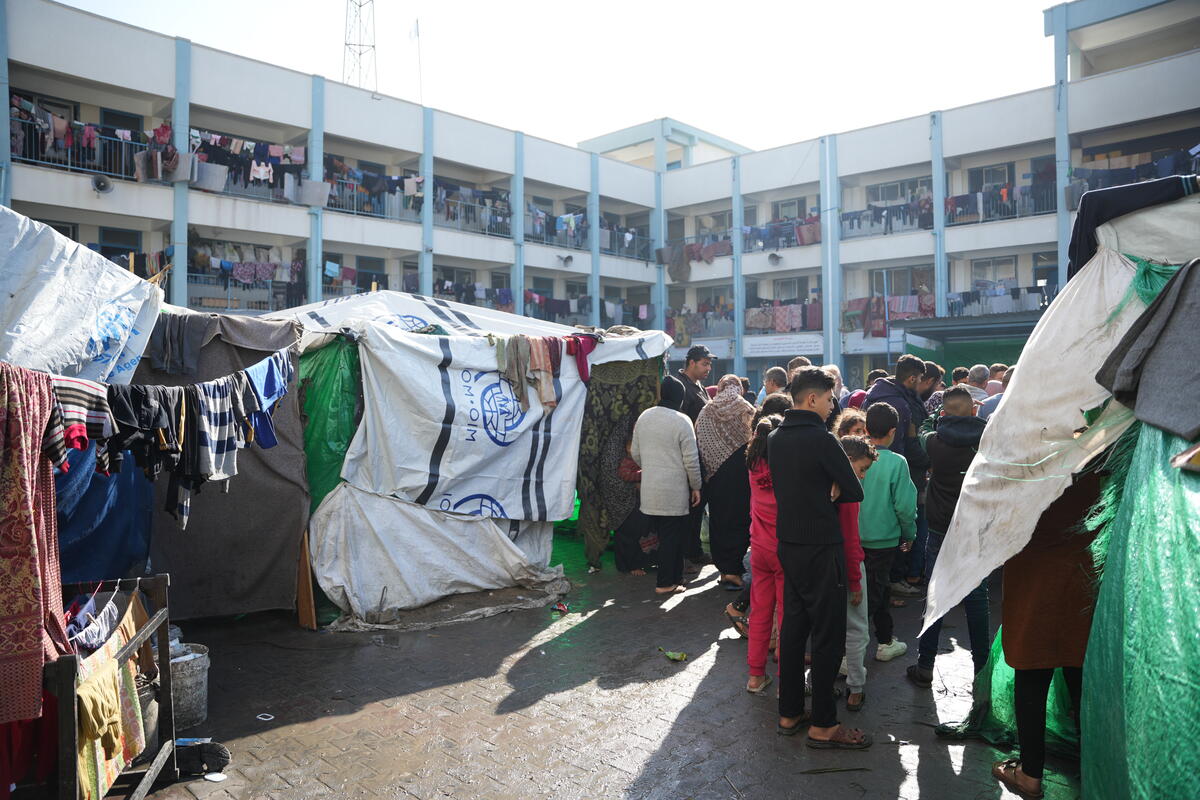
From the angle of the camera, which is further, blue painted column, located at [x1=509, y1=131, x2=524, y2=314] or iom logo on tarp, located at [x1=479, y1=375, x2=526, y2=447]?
blue painted column, located at [x1=509, y1=131, x2=524, y2=314]

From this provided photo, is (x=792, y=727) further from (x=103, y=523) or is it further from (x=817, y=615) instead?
(x=103, y=523)

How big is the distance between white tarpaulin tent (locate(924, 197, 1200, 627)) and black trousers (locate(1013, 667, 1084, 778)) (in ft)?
1.63

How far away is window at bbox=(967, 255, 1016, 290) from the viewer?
24.1 metres

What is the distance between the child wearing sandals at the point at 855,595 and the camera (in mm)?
4180

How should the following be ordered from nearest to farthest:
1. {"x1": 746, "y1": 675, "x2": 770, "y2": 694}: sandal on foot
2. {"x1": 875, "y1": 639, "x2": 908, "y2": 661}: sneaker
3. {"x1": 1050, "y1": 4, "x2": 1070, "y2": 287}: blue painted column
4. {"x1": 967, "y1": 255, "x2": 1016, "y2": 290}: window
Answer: {"x1": 746, "y1": 675, "x2": 770, "y2": 694}: sandal on foot, {"x1": 875, "y1": 639, "x2": 908, "y2": 661}: sneaker, {"x1": 1050, "y1": 4, "x2": 1070, "y2": 287}: blue painted column, {"x1": 967, "y1": 255, "x2": 1016, "y2": 290}: window

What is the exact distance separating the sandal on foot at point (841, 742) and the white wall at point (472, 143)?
22722 millimetres

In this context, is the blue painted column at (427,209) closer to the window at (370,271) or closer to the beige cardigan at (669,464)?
the window at (370,271)

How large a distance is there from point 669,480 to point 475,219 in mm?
19968

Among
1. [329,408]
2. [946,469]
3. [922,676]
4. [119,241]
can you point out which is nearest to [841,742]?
[922,676]

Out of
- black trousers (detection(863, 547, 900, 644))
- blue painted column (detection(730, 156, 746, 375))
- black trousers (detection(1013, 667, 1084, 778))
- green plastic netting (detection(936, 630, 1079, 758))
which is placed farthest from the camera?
blue painted column (detection(730, 156, 746, 375))

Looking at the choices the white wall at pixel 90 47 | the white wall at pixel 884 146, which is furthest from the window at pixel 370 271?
the white wall at pixel 884 146

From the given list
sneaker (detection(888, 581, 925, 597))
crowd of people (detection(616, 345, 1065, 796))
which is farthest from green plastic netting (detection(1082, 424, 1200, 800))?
sneaker (detection(888, 581, 925, 597))

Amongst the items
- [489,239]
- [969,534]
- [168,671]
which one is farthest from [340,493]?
[489,239]

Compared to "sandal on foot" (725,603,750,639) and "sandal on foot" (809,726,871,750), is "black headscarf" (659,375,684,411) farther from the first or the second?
"sandal on foot" (809,726,871,750)
